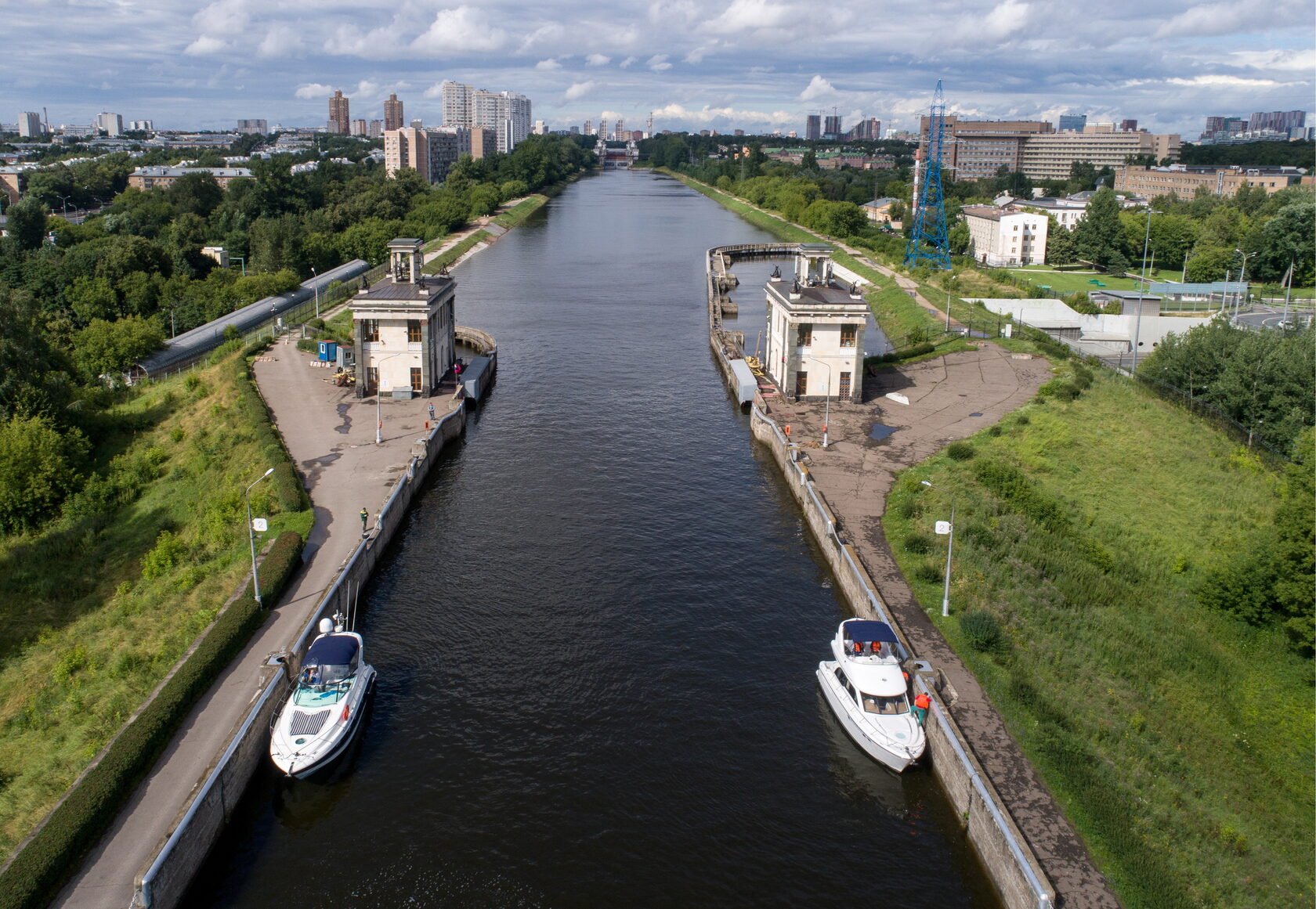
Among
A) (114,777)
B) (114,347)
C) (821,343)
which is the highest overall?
(821,343)

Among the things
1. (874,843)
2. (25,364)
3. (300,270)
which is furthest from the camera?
(300,270)

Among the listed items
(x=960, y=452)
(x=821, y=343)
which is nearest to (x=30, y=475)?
(x=821, y=343)

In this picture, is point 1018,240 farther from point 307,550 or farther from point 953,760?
point 953,760

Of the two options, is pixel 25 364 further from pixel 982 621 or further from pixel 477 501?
pixel 982 621

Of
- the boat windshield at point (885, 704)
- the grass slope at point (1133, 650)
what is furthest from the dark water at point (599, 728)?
the grass slope at point (1133, 650)

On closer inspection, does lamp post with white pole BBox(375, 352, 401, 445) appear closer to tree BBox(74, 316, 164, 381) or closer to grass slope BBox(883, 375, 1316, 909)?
tree BBox(74, 316, 164, 381)

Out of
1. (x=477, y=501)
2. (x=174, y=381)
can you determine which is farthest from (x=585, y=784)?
(x=174, y=381)
